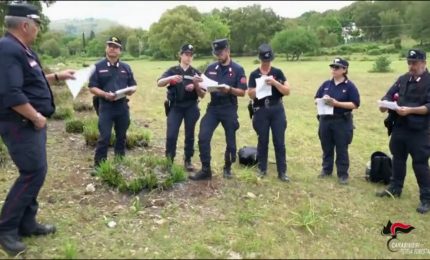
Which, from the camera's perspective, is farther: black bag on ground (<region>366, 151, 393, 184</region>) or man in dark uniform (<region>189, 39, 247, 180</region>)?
black bag on ground (<region>366, 151, 393, 184</region>)

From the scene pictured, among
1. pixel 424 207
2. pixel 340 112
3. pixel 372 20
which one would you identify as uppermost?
pixel 372 20

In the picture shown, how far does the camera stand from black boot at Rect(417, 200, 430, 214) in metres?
6.00

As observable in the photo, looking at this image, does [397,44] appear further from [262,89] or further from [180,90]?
[180,90]

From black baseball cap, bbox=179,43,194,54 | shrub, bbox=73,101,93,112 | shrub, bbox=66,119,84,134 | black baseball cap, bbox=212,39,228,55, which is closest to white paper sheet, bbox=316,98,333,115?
black baseball cap, bbox=212,39,228,55

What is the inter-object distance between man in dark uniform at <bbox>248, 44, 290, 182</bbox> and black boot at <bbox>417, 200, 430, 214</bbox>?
6.30 ft

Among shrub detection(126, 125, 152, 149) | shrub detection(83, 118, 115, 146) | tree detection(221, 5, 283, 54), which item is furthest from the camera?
tree detection(221, 5, 283, 54)

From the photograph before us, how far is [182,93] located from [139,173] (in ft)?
4.66

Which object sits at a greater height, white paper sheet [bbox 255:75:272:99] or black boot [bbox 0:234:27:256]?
white paper sheet [bbox 255:75:272:99]

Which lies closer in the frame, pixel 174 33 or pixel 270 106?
pixel 270 106

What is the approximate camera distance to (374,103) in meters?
16.2

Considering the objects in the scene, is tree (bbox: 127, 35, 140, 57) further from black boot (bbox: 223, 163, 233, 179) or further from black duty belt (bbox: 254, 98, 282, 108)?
black boot (bbox: 223, 163, 233, 179)

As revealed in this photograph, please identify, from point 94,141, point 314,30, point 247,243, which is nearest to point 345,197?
point 247,243

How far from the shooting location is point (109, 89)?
21.0 feet

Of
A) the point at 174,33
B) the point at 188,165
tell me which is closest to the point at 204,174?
the point at 188,165
